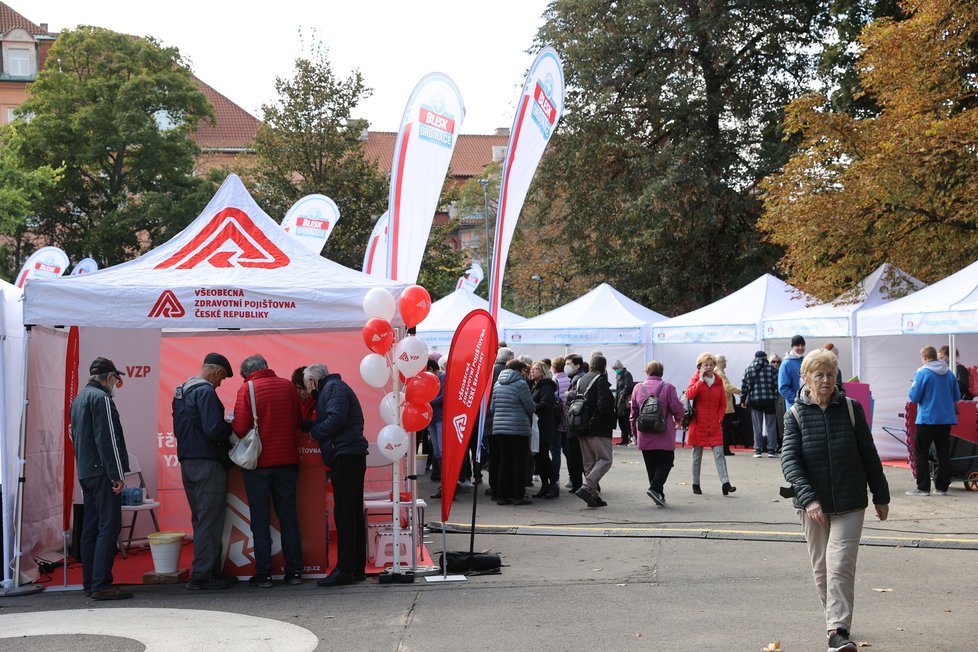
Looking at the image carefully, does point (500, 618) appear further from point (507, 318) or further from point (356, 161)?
point (356, 161)

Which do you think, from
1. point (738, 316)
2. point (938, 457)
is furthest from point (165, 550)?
point (738, 316)

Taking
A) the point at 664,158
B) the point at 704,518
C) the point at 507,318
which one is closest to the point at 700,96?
the point at 664,158

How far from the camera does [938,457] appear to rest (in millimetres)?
13742

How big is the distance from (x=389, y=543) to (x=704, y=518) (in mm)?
4215

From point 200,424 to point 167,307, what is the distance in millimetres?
941

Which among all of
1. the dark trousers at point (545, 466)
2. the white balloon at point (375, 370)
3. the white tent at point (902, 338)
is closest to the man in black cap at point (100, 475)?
the white balloon at point (375, 370)

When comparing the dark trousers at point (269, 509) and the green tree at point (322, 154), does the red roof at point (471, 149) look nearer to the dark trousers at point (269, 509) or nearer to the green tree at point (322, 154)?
the green tree at point (322, 154)

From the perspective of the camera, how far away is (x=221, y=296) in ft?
29.2

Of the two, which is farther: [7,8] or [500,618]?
[7,8]

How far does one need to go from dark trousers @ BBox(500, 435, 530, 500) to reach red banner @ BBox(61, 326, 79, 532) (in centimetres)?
513

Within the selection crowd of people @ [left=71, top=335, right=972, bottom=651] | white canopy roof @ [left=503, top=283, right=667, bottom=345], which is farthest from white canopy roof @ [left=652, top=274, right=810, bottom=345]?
crowd of people @ [left=71, top=335, right=972, bottom=651]

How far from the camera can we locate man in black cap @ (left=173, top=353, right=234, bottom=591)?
28.8 feet

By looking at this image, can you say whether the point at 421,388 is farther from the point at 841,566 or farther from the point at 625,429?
the point at 625,429

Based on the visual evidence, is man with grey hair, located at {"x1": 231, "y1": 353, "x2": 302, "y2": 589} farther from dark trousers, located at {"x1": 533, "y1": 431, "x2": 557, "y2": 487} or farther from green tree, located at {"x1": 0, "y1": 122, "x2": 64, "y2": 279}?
green tree, located at {"x1": 0, "y1": 122, "x2": 64, "y2": 279}
